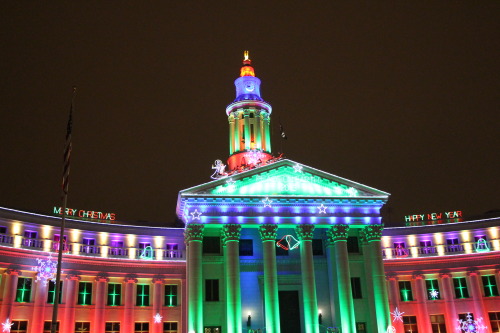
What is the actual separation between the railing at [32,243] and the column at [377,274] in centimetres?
3546

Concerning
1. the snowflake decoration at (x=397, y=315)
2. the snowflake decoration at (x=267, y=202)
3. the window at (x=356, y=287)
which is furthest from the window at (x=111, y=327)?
the snowflake decoration at (x=397, y=315)

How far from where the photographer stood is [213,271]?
57.7 m

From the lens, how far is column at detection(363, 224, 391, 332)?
178 feet

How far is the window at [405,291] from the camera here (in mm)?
63878

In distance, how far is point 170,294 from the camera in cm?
6053

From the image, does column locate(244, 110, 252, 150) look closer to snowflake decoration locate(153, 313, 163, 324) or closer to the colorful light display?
the colorful light display

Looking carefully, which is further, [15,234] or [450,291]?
[450,291]

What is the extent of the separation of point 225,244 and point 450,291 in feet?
94.1

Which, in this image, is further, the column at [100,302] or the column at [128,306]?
the column at [128,306]

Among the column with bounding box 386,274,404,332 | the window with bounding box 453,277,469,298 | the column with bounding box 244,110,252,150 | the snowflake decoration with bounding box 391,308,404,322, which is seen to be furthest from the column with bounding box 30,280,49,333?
the window with bounding box 453,277,469,298

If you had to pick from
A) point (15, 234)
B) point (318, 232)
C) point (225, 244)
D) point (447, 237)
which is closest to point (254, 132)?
point (318, 232)

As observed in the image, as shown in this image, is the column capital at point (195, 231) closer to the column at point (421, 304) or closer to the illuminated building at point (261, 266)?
the illuminated building at point (261, 266)

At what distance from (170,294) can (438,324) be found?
32.1 meters

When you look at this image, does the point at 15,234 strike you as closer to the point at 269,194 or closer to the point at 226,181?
the point at 226,181
